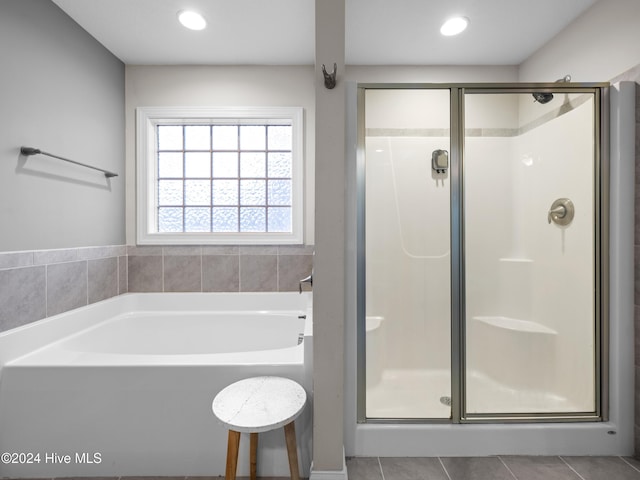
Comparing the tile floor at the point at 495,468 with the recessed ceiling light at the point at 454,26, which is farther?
the recessed ceiling light at the point at 454,26

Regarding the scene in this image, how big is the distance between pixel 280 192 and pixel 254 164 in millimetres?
310

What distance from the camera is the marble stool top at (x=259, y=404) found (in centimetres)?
107

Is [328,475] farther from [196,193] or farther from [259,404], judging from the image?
[196,193]

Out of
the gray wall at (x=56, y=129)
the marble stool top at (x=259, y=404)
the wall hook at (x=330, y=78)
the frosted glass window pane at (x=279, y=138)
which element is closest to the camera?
the marble stool top at (x=259, y=404)

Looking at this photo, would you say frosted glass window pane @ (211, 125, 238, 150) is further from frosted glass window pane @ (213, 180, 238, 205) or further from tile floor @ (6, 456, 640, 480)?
tile floor @ (6, 456, 640, 480)

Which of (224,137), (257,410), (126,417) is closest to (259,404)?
(257,410)

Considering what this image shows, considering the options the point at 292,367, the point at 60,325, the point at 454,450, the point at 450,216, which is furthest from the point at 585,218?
the point at 60,325

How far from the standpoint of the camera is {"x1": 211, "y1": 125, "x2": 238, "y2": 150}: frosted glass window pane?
2488 mm

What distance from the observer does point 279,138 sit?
2484mm

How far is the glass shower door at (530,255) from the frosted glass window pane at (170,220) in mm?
2083

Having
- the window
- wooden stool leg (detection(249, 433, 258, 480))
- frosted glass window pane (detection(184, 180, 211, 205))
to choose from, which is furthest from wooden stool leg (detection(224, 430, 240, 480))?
frosted glass window pane (detection(184, 180, 211, 205))

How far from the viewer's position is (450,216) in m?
1.56

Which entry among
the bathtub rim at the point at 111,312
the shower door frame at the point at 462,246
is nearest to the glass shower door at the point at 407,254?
the shower door frame at the point at 462,246

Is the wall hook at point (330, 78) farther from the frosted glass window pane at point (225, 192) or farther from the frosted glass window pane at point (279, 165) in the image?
the frosted glass window pane at point (225, 192)
